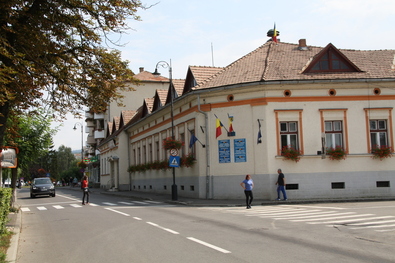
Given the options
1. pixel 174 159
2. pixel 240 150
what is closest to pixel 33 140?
pixel 174 159

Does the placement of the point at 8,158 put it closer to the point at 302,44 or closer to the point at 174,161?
the point at 174,161

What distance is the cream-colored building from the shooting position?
80.1 ft

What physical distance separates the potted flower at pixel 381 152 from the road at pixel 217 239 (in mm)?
9328

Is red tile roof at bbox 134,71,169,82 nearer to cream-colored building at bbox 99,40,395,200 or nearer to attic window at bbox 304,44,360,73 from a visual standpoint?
cream-colored building at bbox 99,40,395,200

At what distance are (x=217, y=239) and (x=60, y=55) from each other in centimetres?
732

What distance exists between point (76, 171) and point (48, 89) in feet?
247

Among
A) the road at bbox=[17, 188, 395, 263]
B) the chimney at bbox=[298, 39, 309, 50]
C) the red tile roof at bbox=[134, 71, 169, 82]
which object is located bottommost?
the road at bbox=[17, 188, 395, 263]

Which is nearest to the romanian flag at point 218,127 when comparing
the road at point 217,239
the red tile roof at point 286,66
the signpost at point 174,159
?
the red tile roof at point 286,66

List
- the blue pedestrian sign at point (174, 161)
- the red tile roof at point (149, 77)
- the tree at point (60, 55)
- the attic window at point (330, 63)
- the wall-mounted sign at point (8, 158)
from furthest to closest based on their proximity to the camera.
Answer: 1. the red tile roof at point (149, 77)
2. the blue pedestrian sign at point (174, 161)
3. the attic window at point (330, 63)
4. the wall-mounted sign at point (8, 158)
5. the tree at point (60, 55)

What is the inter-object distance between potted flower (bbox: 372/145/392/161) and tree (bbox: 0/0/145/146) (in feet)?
53.3

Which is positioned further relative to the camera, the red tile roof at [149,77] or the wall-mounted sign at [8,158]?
the red tile roof at [149,77]

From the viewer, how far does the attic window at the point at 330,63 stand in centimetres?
2552

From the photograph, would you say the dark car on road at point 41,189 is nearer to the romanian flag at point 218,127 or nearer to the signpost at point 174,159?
the signpost at point 174,159

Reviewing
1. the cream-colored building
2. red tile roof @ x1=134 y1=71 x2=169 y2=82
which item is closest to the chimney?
the cream-colored building
